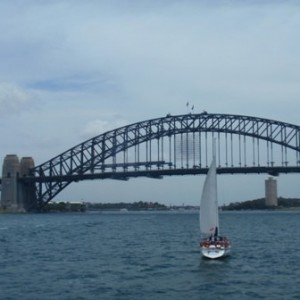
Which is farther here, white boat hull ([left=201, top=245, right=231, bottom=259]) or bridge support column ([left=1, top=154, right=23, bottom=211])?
bridge support column ([left=1, top=154, right=23, bottom=211])

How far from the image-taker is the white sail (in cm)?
4744

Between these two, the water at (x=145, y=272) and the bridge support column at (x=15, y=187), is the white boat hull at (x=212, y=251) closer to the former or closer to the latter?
the water at (x=145, y=272)

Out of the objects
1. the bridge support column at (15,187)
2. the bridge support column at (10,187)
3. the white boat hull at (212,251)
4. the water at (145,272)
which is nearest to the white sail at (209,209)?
the white boat hull at (212,251)

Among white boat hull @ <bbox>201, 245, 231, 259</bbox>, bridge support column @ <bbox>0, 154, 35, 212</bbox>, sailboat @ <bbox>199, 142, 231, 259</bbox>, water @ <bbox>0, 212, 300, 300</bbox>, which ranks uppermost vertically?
bridge support column @ <bbox>0, 154, 35, 212</bbox>

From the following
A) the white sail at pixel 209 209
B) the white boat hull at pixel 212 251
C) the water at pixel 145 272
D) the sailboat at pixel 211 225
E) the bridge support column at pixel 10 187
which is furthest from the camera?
the bridge support column at pixel 10 187

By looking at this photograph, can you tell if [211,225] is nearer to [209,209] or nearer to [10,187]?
[209,209]

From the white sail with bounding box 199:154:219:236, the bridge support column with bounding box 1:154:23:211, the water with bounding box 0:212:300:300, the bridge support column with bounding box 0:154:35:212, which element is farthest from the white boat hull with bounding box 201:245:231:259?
the bridge support column with bounding box 1:154:23:211

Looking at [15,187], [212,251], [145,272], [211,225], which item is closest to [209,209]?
[211,225]

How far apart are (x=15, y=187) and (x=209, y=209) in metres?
115

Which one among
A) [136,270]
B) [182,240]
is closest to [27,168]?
[182,240]

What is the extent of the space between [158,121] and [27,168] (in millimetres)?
31343

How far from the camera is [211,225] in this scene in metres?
47.4

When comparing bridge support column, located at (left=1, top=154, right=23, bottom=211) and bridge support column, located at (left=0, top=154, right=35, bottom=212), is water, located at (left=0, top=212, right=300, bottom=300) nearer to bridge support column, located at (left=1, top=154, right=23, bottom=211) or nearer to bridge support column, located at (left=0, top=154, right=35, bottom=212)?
bridge support column, located at (left=1, top=154, right=23, bottom=211)

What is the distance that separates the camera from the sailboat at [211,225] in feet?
149
